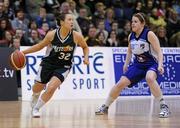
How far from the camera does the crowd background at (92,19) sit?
1688 cm

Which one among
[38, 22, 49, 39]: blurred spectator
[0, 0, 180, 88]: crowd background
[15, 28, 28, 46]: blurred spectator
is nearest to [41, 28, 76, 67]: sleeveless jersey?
[0, 0, 180, 88]: crowd background

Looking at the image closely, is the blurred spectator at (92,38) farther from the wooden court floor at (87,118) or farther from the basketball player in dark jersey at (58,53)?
the basketball player in dark jersey at (58,53)

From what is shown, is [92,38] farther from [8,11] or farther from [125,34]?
[8,11]

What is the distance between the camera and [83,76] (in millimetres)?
16047

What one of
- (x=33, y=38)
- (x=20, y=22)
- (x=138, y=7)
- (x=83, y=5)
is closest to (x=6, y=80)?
(x=33, y=38)

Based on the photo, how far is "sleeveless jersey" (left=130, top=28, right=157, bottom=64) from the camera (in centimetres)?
1075

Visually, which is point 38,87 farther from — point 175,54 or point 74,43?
point 175,54

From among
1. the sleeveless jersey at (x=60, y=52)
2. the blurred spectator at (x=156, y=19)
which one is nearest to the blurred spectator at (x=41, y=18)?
the blurred spectator at (x=156, y=19)

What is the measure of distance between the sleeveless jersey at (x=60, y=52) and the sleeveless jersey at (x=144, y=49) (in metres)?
1.21

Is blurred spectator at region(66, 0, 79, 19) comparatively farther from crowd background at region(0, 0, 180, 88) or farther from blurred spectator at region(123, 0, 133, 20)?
blurred spectator at region(123, 0, 133, 20)

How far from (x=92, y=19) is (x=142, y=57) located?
849 centimetres

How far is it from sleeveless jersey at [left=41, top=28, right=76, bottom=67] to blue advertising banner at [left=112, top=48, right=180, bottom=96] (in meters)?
6.31

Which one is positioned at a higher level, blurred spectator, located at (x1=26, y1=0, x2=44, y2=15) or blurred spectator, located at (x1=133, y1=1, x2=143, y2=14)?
blurred spectator, located at (x1=133, y1=1, x2=143, y2=14)

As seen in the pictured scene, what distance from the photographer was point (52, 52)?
10344 mm
